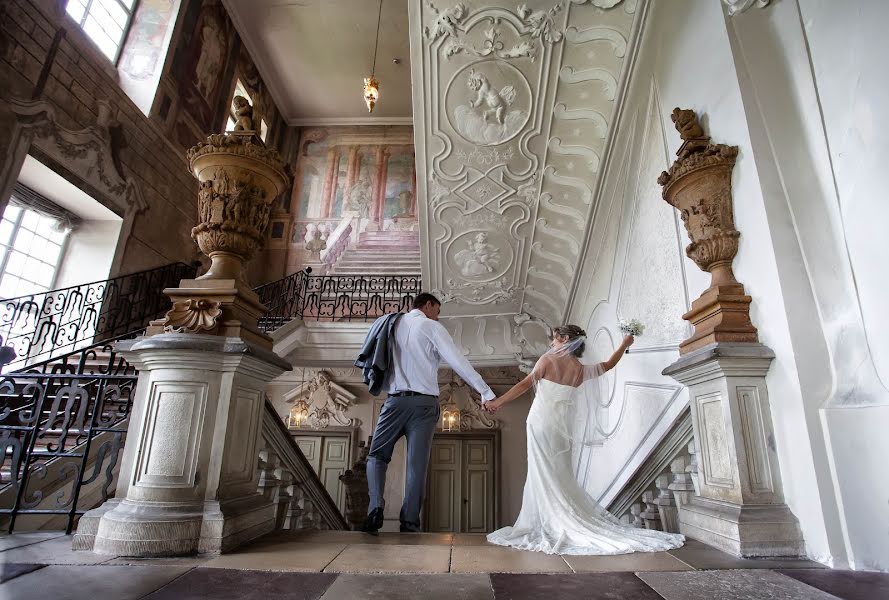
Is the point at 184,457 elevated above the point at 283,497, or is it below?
above

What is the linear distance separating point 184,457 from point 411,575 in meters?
1.21

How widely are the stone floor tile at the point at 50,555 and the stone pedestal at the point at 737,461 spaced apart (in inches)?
105

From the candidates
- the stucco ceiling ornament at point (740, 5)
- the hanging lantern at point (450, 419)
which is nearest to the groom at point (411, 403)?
the stucco ceiling ornament at point (740, 5)

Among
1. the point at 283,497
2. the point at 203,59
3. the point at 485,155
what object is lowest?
the point at 283,497

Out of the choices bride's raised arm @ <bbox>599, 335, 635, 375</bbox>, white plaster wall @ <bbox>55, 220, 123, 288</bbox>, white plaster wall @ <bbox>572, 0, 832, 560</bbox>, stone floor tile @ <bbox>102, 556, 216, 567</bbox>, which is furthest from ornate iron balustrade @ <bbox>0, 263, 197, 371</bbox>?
white plaster wall @ <bbox>572, 0, 832, 560</bbox>

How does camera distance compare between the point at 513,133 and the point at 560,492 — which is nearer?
the point at 560,492

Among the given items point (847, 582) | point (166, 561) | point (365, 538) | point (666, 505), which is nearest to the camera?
point (847, 582)

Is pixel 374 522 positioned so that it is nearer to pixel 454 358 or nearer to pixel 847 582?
pixel 454 358

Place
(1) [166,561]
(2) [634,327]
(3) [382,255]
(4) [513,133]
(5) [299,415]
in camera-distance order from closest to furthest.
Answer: (1) [166,561], (2) [634,327], (4) [513,133], (5) [299,415], (3) [382,255]

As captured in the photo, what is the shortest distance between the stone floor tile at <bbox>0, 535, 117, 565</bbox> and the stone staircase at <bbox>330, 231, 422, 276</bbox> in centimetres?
987

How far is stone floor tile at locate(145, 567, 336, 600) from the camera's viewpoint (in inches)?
58.5

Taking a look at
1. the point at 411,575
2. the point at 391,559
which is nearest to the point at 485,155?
the point at 391,559

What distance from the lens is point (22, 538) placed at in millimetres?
2201

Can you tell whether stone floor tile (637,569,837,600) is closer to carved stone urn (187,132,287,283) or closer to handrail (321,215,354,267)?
carved stone urn (187,132,287,283)
